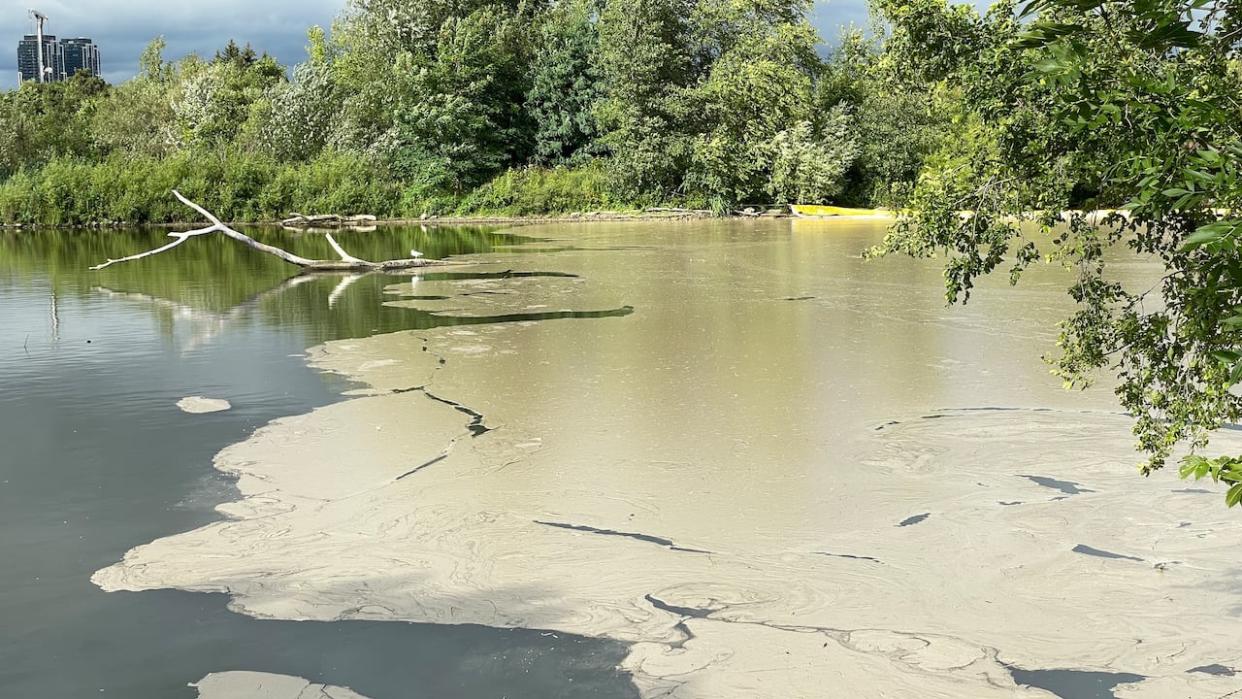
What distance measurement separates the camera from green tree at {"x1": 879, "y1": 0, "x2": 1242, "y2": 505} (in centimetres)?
288

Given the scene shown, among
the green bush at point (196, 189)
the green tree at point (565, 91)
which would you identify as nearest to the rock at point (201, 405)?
the green bush at point (196, 189)

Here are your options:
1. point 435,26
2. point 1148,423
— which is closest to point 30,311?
point 1148,423

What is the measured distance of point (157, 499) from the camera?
6.45 metres

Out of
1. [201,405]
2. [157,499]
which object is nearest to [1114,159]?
[157,499]

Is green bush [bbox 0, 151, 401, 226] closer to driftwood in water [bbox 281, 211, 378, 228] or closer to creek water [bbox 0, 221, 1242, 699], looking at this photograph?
driftwood in water [bbox 281, 211, 378, 228]

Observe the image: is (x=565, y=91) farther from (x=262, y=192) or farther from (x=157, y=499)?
(x=157, y=499)

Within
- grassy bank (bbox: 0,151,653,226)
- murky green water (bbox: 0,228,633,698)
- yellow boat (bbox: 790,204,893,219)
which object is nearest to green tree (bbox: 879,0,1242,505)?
murky green water (bbox: 0,228,633,698)

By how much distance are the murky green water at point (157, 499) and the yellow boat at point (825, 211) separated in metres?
23.9

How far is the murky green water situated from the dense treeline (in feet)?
83.2

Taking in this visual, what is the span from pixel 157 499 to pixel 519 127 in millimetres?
40120

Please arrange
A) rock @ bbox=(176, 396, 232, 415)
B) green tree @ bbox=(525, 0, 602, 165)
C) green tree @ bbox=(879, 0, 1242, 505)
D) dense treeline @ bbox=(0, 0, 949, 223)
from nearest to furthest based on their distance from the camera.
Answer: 1. green tree @ bbox=(879, 0, 1242, 505)
2. rock @ bbox=(176, 396, 232, 415)
3. dense treeline @ bbox=(0, 0, 949, 223)
4. green tree @ bbox=(525, 0, 602, 165)

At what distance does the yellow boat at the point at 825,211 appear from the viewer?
122ft

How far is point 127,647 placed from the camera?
4512 mm

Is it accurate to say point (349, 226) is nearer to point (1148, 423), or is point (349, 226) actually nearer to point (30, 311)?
point (30, 311)
